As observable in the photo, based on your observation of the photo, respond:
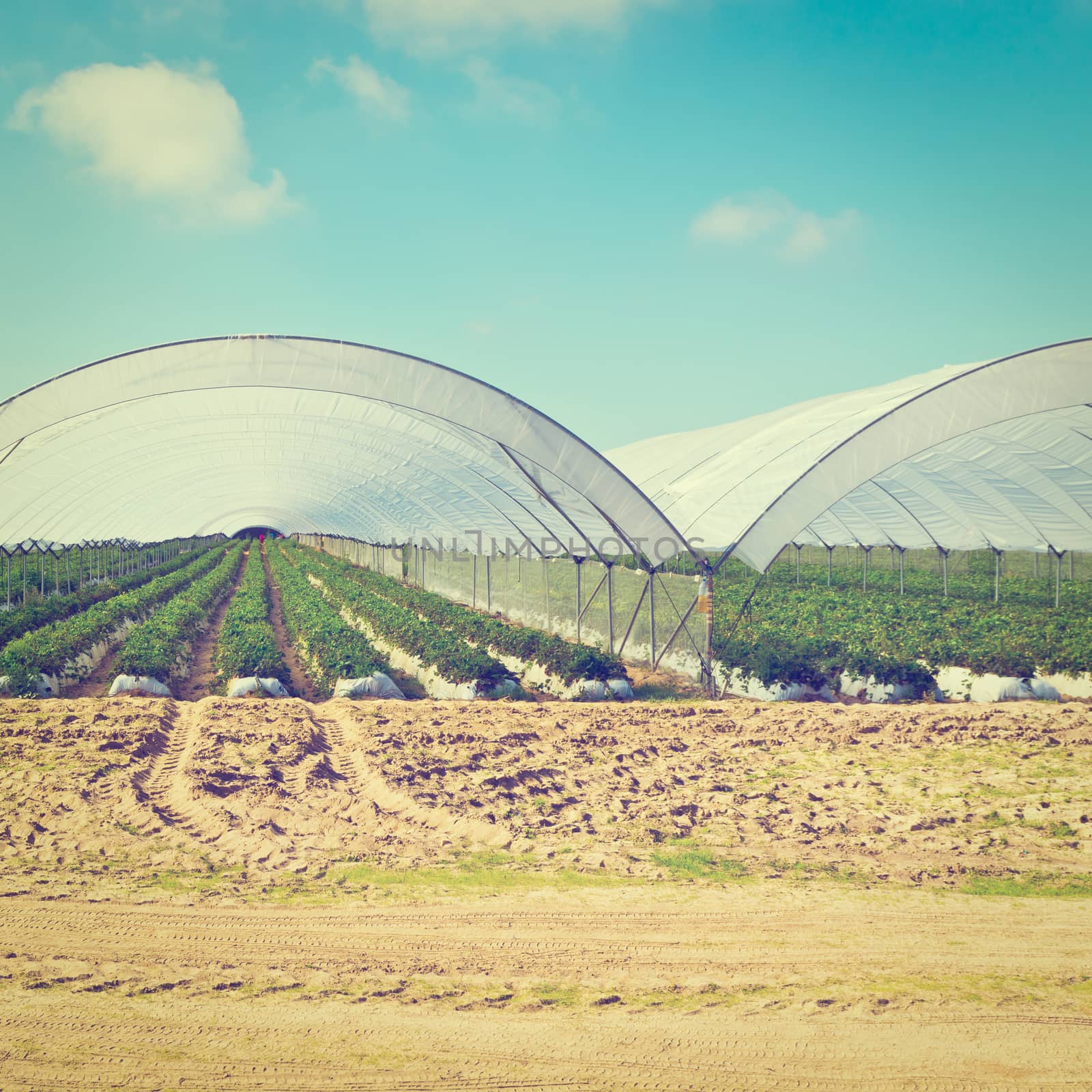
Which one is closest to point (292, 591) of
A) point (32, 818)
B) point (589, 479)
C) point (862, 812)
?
point (589, 479)

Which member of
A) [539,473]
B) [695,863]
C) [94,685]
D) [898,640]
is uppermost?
[539,473]

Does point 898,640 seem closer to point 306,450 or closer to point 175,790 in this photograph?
point 175,790

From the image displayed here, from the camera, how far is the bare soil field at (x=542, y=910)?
355 cm

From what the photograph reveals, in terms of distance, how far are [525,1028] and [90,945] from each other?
2.32m

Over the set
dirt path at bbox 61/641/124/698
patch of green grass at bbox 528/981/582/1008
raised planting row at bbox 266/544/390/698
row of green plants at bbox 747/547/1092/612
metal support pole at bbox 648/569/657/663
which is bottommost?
patch of green grass at bbox 528/981/582/1008

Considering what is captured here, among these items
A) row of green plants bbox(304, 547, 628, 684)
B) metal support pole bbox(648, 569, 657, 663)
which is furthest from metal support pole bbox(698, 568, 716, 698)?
row of green plants bbox(304, 547, 628, 684)

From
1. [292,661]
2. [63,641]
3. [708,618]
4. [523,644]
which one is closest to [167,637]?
[63,641]

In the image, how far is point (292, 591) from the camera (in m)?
23.7

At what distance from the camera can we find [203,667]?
14336 millimetres

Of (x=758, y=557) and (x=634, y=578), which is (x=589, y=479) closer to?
(x=758, y=557)

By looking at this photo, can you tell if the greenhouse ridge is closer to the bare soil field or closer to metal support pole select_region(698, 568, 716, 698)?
metal support pole select_region(698, 568, 716, 698)

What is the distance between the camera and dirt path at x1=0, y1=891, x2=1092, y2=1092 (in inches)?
135

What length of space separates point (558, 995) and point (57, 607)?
18060mm

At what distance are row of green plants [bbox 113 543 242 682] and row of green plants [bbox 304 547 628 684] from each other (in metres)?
4.65
